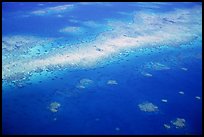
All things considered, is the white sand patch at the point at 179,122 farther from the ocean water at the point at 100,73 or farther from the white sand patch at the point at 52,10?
the white sand patch at the point at 52,10

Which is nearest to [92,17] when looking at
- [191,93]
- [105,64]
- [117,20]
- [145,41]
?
[117,20]

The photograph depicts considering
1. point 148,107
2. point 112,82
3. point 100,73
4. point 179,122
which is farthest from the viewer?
point 100,73

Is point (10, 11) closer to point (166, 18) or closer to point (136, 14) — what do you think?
point (136, 14)

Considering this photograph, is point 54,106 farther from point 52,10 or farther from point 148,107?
point 52,10

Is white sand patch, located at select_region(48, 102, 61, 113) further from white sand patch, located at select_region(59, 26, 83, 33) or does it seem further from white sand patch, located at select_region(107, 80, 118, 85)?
white sand patch, located at select_region(59, 26, 83, 33)

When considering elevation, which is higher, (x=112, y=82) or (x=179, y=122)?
(x=112, y=82)

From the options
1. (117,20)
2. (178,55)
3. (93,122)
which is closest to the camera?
(93,122)

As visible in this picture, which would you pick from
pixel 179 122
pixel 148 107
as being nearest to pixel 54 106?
pixel 148 107

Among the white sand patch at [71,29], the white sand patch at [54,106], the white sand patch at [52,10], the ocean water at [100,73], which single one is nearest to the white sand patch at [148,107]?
the ocean water at [100,73]
